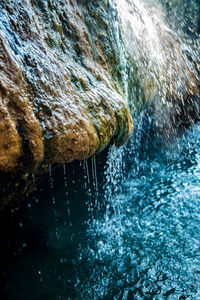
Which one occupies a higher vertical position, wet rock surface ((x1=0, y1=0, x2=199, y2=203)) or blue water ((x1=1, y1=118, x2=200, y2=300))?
wet rock surface ((x1=0, y1=0, x2=199, y2=203))

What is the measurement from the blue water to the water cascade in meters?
0.01

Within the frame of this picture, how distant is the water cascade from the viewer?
2.64 m

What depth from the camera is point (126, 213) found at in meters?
4.00

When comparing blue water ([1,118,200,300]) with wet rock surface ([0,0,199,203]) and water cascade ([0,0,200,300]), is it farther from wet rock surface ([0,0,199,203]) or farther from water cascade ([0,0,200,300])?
wet rock surface ([0,0,199,203])

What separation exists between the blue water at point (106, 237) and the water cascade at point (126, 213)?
0.04 ft

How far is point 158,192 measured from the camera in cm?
465

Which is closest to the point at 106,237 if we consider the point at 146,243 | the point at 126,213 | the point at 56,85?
the point at 146,243

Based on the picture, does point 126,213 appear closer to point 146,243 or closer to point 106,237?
point 106,237

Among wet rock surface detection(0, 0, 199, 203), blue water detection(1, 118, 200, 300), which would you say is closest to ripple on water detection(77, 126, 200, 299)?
blue water detection(1, 118, 200, 300)

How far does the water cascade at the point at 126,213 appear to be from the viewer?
2637 mm

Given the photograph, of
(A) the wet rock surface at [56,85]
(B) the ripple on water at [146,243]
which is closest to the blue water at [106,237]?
(B) the ripple on water at [146,243]

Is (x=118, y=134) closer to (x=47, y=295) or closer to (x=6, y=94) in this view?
(x=6, y=94)

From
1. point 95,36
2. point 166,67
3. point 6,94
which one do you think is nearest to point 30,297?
point 6,94

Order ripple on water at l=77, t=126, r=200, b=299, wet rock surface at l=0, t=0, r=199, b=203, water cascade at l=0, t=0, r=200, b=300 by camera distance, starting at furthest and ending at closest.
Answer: water cascade at l=0, t=0, r=200, b=300
ripple on water at l=77, t=126, r=200, b=299
wet rock surface at l=0, t=0, r=199, b=203
